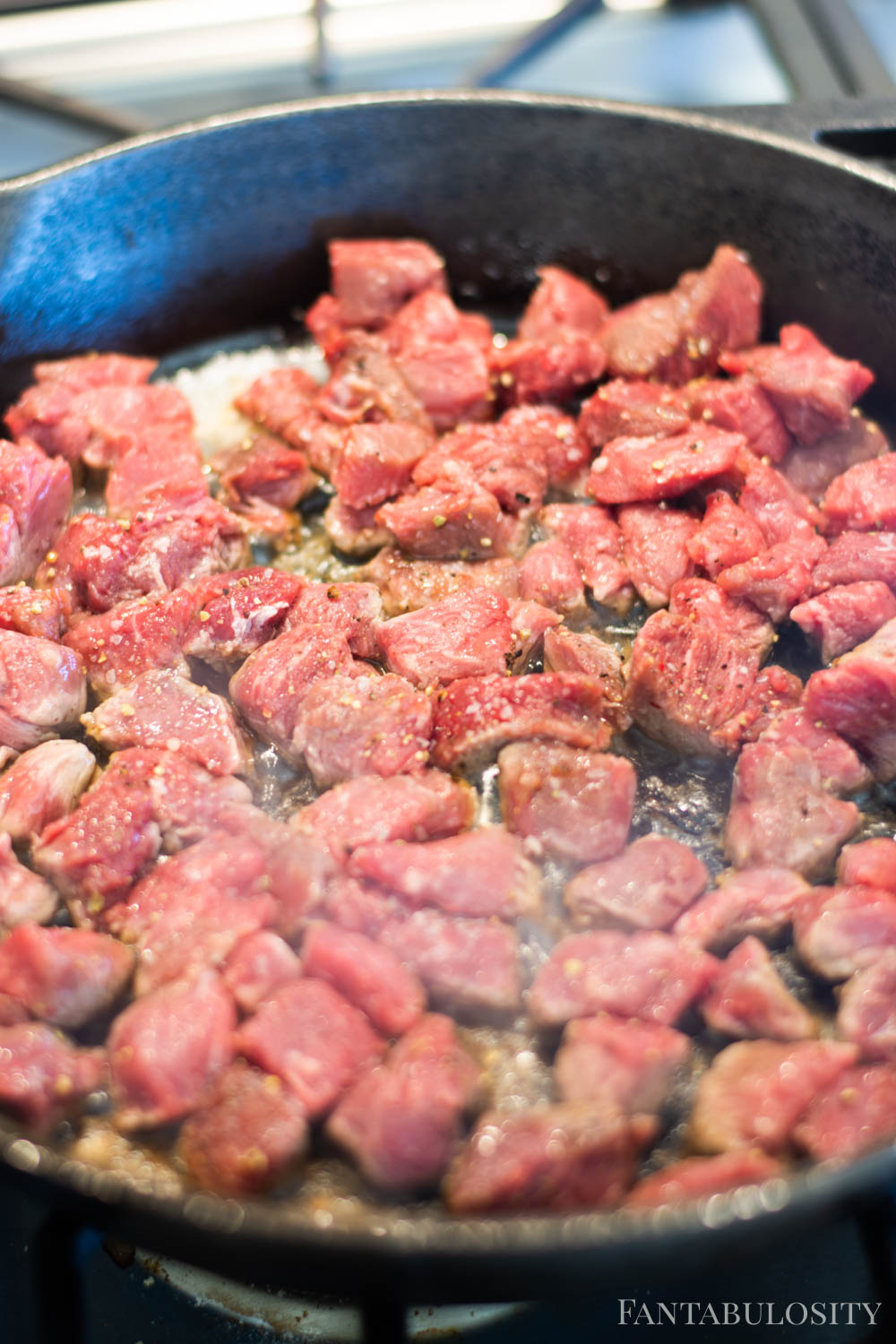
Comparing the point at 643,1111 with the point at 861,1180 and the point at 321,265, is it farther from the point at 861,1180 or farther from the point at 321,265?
the point at 321,265

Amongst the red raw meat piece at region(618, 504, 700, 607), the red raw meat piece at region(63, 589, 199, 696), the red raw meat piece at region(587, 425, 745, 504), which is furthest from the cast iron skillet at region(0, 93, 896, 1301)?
the red raw meat piece at region(63, 589, 199, 696)

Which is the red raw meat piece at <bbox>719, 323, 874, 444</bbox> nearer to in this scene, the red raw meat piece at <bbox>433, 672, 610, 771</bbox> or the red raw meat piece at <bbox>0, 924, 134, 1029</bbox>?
the red raw meat piece at <bbox>433, 672, 610, 771</bbox>

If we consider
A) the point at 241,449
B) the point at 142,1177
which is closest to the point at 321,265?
the point at 241,449

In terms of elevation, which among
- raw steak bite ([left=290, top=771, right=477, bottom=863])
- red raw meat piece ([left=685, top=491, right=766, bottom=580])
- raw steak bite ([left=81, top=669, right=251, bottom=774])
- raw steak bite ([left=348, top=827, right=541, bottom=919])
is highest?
red raw meat piece ([left=685, top=491, right=766, bottom=580])

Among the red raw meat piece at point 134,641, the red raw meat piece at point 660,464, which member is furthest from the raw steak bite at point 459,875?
the red raw meat piece at point 660,464

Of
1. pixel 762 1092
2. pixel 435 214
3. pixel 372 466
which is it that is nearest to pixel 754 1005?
pixel 762 1092

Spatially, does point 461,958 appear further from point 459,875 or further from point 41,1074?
point 41,1074
